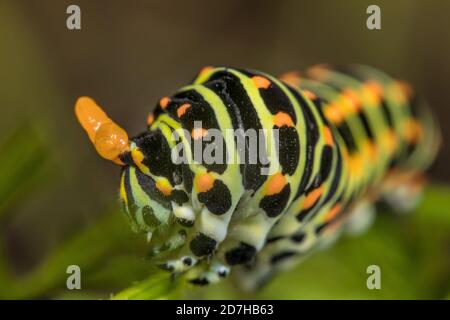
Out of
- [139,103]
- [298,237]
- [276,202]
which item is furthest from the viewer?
[139,103]

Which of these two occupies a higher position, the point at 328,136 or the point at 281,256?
the point at 328,136

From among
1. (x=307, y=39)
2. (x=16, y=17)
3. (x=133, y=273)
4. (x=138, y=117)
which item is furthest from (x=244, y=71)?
(x=307, y=39)

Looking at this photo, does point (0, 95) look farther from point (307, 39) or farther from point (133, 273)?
point (307, 39)

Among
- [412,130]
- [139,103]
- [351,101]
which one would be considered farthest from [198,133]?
[139,103]

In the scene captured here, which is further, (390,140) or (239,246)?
(390,140)

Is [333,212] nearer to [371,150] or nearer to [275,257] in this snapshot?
[275,257]

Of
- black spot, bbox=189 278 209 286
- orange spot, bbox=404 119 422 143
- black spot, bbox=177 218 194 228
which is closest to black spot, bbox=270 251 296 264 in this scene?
black spot, bbox=189 278 209 286

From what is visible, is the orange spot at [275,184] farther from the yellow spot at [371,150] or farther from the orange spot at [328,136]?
the yellow spot at [371,150]
